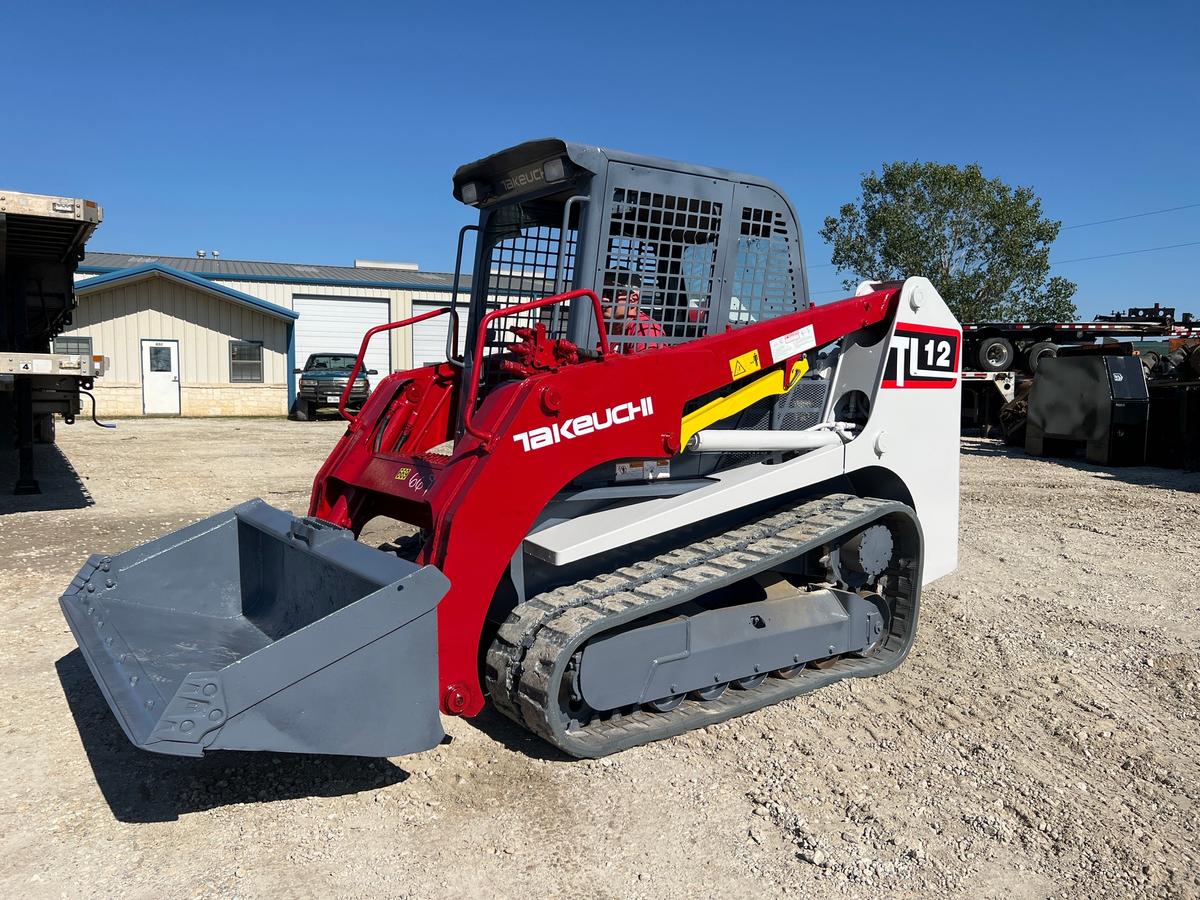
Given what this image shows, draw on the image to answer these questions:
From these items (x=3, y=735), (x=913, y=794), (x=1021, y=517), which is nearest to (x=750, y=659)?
(x=913, y=794)

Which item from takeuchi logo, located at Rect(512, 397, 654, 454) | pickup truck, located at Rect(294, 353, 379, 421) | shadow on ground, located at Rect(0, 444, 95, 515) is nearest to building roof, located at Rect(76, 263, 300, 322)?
pickup truck, located at Rect(294, 353, 379, 421)

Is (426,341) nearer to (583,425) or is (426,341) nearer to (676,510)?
(676,510)

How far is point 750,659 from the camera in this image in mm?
4234

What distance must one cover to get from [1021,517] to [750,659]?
248 inches

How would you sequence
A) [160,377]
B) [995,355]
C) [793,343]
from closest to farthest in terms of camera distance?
[793,343]
[995,355]
[160,377]

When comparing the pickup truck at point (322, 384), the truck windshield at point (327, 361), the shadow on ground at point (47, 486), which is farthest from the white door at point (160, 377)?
the shadow on ground at point (47, 486)

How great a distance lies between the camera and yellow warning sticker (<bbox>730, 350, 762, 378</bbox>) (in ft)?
14.1

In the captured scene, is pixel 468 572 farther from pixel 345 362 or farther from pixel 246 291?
pixel 246 291

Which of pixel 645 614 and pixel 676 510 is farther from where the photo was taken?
pixel 676 510

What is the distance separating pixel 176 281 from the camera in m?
24.6

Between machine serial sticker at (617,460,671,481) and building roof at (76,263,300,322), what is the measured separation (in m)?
22.2

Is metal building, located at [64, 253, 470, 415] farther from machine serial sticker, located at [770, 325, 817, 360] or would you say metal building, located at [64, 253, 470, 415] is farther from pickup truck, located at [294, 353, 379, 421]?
machine serial sticker, located at [770, 325, 817, 360]

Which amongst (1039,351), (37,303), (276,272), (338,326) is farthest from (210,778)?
(276,272)

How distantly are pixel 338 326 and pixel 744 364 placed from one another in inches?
1059
